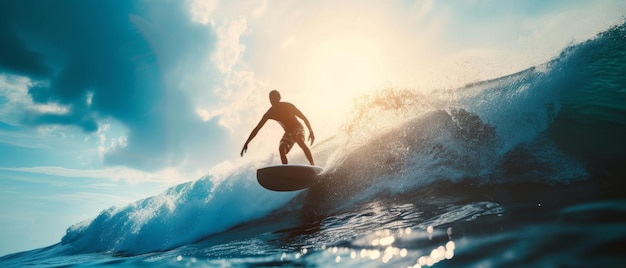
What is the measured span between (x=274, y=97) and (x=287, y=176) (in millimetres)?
2328

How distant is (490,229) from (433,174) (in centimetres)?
325

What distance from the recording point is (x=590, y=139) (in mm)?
5098

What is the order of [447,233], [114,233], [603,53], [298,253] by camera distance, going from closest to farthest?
[447,233] → [298,253] → [603,53] → [114,233]

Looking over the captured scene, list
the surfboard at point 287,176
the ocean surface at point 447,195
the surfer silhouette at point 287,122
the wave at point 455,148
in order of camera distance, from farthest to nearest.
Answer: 1. the surfer silhouette at point 287,122
2. the surfboard at point 287,176
3. the wave at point 455,148
4. the ocean surface at point 447,195

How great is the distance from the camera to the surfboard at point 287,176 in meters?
6.88

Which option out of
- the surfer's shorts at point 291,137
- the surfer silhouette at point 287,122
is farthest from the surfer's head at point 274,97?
A: the surfer's shorts at point 291,137

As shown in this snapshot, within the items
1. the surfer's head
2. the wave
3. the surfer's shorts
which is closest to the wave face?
the wave

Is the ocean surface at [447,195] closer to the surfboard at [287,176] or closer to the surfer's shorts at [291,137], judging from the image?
the surfboard at [287,176]

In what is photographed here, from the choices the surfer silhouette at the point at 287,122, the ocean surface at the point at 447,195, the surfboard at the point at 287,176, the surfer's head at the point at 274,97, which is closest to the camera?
the ocean surface at the point at 447,195

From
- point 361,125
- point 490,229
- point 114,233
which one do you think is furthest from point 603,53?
point 114,233

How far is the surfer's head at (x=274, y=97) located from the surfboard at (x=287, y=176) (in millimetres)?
2014

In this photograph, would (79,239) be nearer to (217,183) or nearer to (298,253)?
(217,183)

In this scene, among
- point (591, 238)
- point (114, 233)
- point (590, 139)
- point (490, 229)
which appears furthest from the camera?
point (114, 233)

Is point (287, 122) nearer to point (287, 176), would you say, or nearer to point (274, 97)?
point (274, 97)
